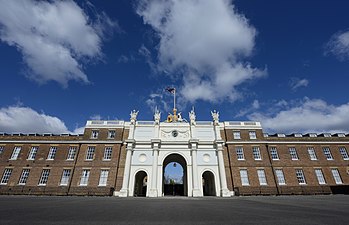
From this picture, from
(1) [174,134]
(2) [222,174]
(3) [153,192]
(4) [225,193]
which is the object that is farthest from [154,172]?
(4) [225,193]

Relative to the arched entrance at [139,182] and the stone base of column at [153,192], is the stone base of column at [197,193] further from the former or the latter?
the arched entrance at [139,182]

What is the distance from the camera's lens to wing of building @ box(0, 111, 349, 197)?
25094 mm

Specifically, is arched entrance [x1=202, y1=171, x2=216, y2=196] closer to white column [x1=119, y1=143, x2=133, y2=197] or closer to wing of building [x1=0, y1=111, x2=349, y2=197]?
wing of building [x1=0, y1=111, x2=349, y2=197]

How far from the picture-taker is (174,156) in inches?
1193

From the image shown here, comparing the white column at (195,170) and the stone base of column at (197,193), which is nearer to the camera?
the stone base of column at (197,193)

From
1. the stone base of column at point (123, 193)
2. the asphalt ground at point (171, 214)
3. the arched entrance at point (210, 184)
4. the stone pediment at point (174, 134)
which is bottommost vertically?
the asphalt ground at point (171, 214)

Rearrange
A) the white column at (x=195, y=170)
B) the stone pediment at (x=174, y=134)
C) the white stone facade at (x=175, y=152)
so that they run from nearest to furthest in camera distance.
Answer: the white column at (x=195, y=170) → the white stone facade at (x=175, y=152) → the stone pediment at (x=174, y=134)

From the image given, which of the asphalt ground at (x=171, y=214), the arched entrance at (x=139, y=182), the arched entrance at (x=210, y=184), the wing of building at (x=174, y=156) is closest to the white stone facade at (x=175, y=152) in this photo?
the wing of building at (x=174, y=156)

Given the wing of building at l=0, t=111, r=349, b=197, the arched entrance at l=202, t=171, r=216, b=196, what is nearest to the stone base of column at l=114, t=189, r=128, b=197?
the wing of building at l=0, t=111, r=349, b=197

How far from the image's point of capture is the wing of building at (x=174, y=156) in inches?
988

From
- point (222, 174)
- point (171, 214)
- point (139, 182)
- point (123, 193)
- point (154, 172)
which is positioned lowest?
Result: point (171, 214)

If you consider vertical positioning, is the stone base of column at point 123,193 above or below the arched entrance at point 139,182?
below

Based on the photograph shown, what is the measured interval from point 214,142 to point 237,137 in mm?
4150

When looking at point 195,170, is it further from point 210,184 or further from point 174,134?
point 174,134
